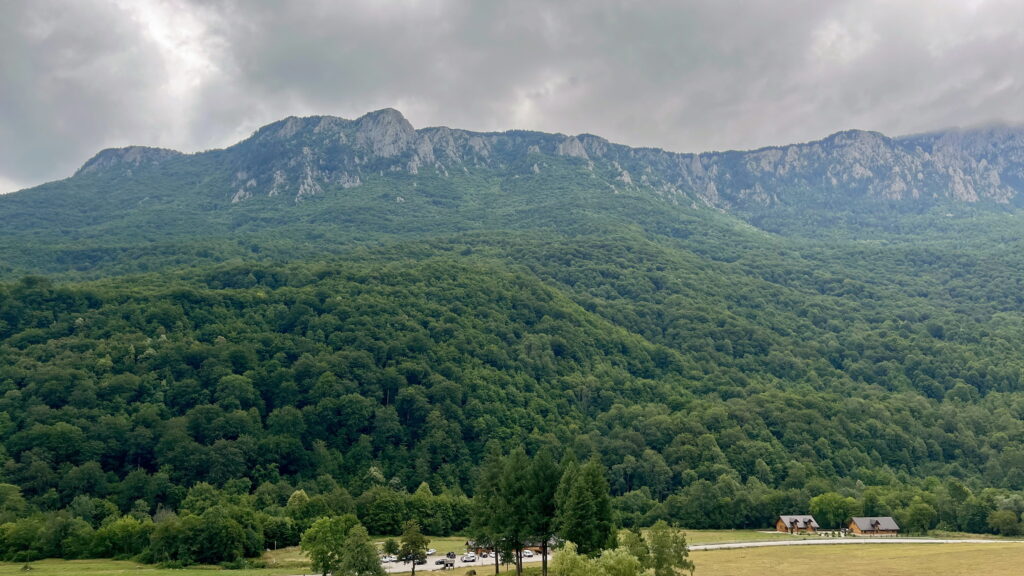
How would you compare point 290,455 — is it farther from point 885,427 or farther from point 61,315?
point 885,427

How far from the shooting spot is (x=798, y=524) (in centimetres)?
9938

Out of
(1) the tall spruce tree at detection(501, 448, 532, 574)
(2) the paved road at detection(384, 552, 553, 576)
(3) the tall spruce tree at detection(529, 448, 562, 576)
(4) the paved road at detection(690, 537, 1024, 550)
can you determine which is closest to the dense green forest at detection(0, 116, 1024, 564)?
(2) the paved road at detection(384, 552, 553, 576)

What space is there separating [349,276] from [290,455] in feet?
224

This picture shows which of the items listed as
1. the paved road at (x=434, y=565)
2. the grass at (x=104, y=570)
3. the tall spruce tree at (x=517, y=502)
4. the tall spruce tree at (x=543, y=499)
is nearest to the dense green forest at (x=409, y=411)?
the grass at (x=104, y=570)

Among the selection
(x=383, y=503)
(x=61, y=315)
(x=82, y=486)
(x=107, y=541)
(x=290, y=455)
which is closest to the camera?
(x=107, y=541)

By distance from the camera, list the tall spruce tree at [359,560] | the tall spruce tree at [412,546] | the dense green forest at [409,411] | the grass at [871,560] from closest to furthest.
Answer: the tall spruce tree at [359,560]
the grass at [871,560]
the tall spruce tree at [412,546]
the dense green forest at [409,411]

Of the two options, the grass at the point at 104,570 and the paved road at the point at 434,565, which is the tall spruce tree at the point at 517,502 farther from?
the grass at the point at 104,570

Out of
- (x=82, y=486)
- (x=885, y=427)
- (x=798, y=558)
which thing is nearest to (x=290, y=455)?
(x=82, y=486)

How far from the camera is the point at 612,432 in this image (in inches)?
5630

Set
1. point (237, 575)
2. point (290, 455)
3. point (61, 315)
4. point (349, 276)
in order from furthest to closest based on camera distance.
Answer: point (349, 276), point (61, 315), point (290, 455), point (237, 575)

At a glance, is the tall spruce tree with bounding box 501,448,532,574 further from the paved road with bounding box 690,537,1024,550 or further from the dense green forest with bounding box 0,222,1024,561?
the paved road with bounding box 690,537,1024,550

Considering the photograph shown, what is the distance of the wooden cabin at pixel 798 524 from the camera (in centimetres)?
9856

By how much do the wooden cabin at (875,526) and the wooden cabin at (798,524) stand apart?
18.3 ft

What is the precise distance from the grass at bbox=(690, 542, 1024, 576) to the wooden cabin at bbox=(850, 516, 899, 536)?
1987 centimetres
